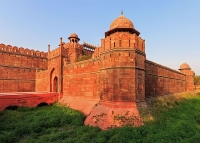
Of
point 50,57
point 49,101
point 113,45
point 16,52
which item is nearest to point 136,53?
point 113,45

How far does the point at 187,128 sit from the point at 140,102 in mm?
2980

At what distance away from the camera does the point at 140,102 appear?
357 inches

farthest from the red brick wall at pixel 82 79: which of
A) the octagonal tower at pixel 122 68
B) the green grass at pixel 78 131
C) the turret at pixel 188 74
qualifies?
the turret at pixel 188 74

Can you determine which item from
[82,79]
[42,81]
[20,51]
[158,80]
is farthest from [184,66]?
[20,51]

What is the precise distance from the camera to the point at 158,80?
47.3 ft

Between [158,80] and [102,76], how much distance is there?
727cm

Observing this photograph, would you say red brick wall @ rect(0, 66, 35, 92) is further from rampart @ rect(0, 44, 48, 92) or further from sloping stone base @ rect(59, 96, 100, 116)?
sloping stone base @ rect(59, 96, 100, 116)

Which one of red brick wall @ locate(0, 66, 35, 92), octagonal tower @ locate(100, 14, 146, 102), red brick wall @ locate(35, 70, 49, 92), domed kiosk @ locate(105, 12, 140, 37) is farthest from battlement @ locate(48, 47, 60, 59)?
octagonal tower @ locate(100, 14, 146, 102)

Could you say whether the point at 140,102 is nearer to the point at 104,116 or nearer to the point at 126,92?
the point at 126,92

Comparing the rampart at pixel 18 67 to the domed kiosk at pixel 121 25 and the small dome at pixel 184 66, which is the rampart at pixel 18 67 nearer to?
the domed kiosk at pixel 121 25

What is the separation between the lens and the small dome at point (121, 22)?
9815mm

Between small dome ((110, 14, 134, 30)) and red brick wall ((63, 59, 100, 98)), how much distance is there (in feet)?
9.90

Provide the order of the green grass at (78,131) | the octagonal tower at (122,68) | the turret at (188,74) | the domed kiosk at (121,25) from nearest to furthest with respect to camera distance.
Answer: the green grass at (78,131) → the octagonal tower at (122,68) → the domed kiosk at (121,25) → the turret at (188,74)

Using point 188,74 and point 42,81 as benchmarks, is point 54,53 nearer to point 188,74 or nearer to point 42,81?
point 42,81
